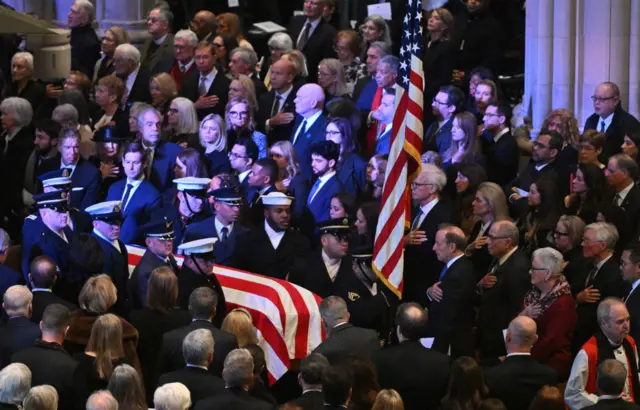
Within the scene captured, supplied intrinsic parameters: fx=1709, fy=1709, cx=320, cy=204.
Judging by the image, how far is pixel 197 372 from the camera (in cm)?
1088

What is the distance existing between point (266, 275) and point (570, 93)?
537cm

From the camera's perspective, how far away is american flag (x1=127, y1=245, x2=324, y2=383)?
12555 mm

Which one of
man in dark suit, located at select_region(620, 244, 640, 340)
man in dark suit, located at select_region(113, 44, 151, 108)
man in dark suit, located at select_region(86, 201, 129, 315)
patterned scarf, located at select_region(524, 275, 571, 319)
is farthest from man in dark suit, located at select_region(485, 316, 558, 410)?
man in dark suit, located at select_region(113, 44, 151, 108)

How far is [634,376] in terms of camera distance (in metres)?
11.6

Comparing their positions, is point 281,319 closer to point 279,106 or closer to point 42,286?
point 42,286

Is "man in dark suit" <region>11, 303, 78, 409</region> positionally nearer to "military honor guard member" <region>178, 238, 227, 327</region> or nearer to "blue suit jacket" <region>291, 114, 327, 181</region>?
"military honor guard member" <region>178, 238, 227, 327</region>

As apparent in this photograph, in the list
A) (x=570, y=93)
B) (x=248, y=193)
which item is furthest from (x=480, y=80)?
(x=248, y=193)

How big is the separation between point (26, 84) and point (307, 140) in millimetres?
3548

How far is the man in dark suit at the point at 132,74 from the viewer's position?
17.7m

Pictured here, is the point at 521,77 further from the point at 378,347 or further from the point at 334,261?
the point at 378,347

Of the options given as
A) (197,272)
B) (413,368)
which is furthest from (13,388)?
(413,368)

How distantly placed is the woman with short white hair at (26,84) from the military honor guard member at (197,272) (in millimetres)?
5542

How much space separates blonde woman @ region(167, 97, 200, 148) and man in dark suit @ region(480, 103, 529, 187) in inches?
108

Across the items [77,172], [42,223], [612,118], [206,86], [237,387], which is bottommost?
[237,387]
